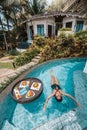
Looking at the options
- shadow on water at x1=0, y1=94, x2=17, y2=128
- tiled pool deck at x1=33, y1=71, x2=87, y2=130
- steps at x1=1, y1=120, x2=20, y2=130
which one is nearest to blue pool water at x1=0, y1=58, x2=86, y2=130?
shadow on water at x1=0, y1=94, x2=17, y2=128

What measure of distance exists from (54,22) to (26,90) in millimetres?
16682

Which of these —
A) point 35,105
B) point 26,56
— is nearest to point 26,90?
point 35,105

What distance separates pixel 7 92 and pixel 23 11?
20.8 m

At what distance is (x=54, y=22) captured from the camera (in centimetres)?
2200

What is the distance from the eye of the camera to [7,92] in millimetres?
8180

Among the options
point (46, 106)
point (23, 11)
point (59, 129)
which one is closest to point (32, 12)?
point (23, 11)

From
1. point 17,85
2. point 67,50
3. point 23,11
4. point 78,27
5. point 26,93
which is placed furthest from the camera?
point 23,11

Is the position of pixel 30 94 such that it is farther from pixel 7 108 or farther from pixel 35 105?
pixel 7 108

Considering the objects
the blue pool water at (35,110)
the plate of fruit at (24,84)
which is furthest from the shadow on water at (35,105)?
the plate of fruit at (24,84)

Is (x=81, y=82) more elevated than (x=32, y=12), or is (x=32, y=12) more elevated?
(x=32, y=12)

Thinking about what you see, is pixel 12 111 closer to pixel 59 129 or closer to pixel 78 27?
pixel 59 129

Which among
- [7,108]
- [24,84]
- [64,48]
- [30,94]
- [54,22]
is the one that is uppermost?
[54,22]

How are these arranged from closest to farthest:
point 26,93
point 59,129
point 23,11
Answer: point 59,129 → point 26,93 → point 23,11

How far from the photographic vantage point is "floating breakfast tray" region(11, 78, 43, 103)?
7.63 metres
